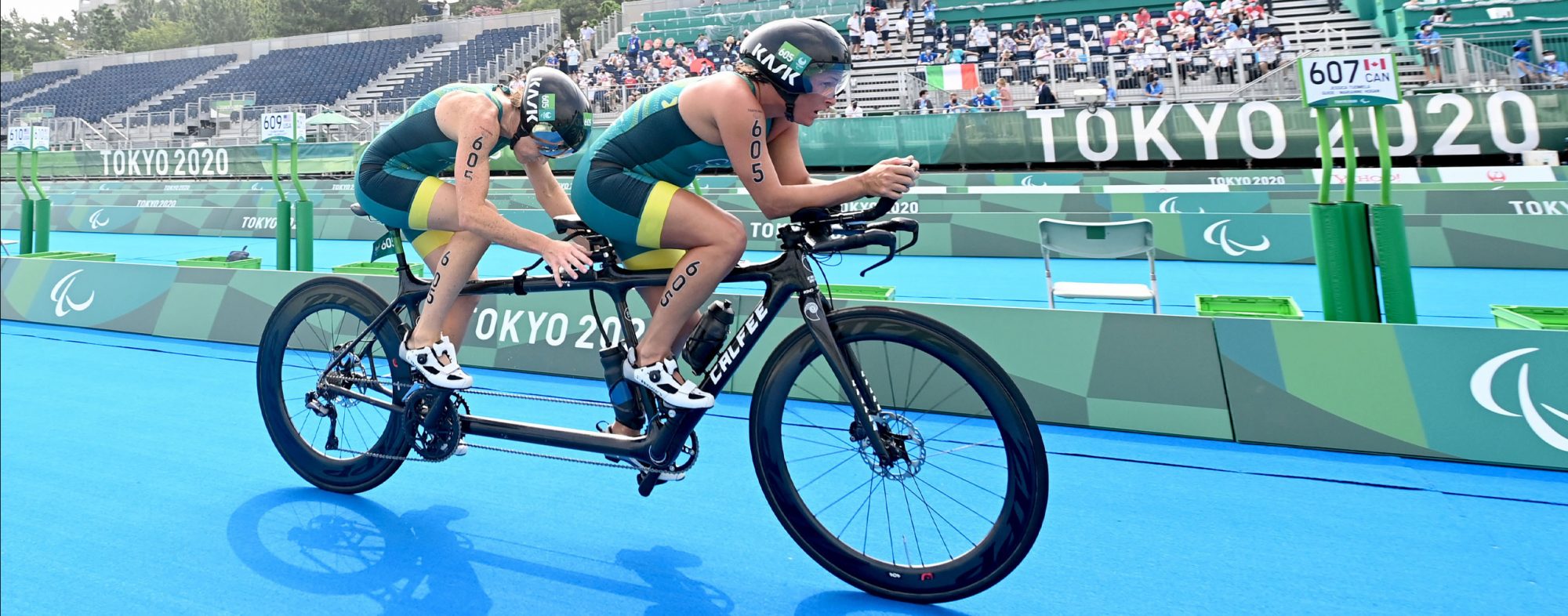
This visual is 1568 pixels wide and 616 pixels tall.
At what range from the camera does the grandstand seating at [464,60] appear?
102 ft

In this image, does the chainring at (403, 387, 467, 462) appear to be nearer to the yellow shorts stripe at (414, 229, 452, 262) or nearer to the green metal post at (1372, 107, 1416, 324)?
the yellow shorts stripe at (414, 229, 452, 262)

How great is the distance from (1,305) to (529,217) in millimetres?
6000

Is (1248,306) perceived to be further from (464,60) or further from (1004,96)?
(464,60)

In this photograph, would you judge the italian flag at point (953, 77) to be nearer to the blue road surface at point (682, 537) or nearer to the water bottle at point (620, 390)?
the blue road surface at point (682, 537)

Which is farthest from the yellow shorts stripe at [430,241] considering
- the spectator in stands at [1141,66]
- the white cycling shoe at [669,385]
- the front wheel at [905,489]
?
the spectator in stands at [1141,66]

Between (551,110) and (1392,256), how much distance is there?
391 cm

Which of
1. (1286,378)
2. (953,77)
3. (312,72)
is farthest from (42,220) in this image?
(312,72)

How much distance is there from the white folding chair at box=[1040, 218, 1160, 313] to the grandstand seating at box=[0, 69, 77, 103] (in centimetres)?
5514

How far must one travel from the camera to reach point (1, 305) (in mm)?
7324

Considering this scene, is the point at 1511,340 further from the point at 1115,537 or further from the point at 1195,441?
the point at 1115,537

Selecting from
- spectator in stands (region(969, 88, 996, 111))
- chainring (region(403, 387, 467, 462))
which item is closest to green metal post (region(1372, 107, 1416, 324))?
chainring (region(403, 387, 467, 462))

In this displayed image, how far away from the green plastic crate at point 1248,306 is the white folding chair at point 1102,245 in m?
0.42

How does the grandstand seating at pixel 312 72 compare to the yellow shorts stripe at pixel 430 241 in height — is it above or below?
above

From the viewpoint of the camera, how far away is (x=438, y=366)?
2.85m
